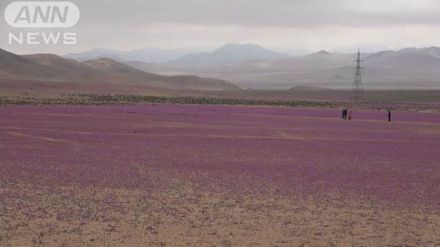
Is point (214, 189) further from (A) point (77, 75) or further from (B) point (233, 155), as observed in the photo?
(A) point (77, 75)

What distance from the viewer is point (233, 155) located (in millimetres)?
26219

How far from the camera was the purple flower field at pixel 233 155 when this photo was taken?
1877cm

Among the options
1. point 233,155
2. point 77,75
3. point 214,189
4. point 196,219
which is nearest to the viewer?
point 196,219

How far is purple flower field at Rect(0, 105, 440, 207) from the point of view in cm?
1877

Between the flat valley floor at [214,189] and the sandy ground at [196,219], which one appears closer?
the sandy ground at [196,219]

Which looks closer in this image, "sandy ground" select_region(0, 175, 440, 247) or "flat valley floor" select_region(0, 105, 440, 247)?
"sandy ground" select_region(0, 175, 440, 247)

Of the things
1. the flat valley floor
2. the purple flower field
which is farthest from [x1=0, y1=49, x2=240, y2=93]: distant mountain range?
the flat valley floor

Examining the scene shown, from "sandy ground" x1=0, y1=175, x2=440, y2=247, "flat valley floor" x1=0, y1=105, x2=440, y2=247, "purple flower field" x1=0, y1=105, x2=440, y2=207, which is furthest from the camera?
"purple flower field" x1=0, y1=105, x2=440, y2=207

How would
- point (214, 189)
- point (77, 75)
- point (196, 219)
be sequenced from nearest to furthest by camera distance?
point (196, 219)
point (214, 189)
point (77, 75)

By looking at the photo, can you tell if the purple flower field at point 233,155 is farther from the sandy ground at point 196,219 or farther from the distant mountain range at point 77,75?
the distant mountain range at point 77,75

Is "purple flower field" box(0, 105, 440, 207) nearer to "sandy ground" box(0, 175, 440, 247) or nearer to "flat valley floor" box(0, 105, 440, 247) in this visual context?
"flat valley floor" box(0, 105, 440, 247)

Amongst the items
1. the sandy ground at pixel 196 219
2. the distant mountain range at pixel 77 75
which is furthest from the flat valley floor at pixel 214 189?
the distant mountain range at pixel 77 75

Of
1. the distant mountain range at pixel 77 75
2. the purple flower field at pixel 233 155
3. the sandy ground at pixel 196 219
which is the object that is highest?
the distant mountain range at pixel 77 75

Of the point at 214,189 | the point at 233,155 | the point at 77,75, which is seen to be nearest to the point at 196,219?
the point at 214,189
